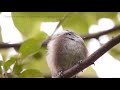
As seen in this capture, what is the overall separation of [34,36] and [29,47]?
0.26 ft

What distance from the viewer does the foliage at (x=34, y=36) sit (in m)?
0.94

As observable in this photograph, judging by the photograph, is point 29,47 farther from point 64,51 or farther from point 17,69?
point 64,51

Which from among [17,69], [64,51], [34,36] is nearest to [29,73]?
[17,69]

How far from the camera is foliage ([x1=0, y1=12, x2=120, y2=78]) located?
94 centimetres

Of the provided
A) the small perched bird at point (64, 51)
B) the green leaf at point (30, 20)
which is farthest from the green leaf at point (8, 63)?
the small perched bird at point (64, 51)

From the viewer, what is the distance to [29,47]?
3.16 feet

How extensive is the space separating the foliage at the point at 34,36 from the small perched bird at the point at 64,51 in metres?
0.04

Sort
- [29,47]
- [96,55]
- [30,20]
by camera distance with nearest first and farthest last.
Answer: [96,55]
[29,47]
[30,20]

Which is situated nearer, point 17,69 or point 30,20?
point 17,69

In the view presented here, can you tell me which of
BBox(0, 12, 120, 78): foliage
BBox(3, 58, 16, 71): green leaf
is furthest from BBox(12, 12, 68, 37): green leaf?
BBox(3, 58, 16, 71): green leaf

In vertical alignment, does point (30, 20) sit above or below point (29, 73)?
above

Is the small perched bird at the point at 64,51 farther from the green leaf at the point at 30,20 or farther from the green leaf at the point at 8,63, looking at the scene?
the green leaf at the point at 8,63

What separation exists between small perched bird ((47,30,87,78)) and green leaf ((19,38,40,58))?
0.63 ft
